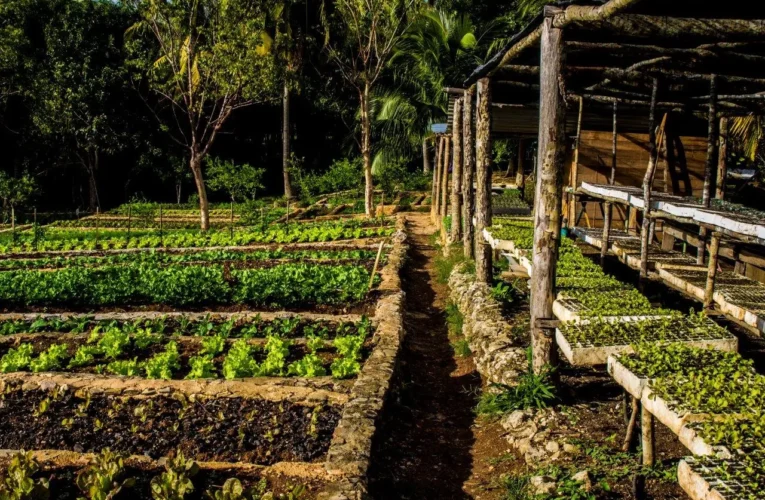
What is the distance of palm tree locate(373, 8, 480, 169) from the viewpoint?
2909 cm

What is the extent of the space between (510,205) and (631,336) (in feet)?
42.7

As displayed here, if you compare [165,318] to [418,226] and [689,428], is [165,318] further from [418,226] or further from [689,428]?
[418,226]

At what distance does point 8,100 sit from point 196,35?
11.2m

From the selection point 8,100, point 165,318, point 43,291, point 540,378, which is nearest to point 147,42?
point 8,100

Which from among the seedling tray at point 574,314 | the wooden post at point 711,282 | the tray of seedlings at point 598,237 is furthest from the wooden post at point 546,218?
the tray of seedlings at point 598,237

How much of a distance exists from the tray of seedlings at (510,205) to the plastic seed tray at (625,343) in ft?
37.4

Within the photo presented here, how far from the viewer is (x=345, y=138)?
3525 cm

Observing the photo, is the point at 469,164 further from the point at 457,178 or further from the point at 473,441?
the point at 473,441

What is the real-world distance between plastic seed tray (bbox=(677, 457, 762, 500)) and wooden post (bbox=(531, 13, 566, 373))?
333 centimetres

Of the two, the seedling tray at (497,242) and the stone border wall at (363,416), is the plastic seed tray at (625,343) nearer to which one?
the stone border wall at (363,416)

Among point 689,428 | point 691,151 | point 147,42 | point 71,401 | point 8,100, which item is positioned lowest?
point 71,401

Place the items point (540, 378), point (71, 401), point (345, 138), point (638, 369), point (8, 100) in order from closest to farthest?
1. point (638, 369)
2. point (540, 378)
3. point (71, 401)
4. point (8, 100)
5. point (345, 138)

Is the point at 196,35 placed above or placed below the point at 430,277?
above

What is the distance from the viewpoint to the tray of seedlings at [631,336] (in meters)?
5.31
